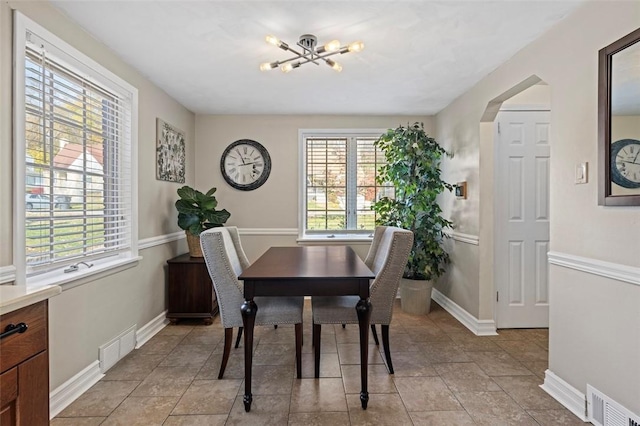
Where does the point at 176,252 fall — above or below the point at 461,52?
below

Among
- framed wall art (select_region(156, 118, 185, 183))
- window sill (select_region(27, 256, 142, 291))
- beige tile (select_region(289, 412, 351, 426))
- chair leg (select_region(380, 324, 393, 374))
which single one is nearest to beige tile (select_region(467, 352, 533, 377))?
chair leg (select_region(380, 324, 393, 374))

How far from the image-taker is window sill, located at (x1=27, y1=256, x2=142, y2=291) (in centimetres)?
178

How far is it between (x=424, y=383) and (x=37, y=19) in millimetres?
3193

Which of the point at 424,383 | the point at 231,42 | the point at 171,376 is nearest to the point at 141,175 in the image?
the point at 231,42

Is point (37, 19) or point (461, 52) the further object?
point (461, 52)

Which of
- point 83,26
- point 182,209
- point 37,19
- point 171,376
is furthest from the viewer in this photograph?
point 182,209

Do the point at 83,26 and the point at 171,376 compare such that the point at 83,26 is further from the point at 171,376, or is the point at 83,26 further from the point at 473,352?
the point at 473,352

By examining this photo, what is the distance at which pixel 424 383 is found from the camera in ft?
6.93

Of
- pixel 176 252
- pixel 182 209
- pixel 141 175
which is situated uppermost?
pixel 141 175

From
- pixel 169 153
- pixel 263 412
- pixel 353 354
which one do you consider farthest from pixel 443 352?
pixel 169 153

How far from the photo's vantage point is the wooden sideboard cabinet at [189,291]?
10.2ft

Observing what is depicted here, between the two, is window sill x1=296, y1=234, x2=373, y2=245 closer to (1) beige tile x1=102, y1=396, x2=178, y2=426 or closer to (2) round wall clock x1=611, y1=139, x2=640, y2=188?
(1) beige tile x1=102, y1=396, x2=178, y2=426

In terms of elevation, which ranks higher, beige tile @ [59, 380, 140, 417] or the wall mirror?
the wall mirror

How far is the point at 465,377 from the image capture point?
219cm
